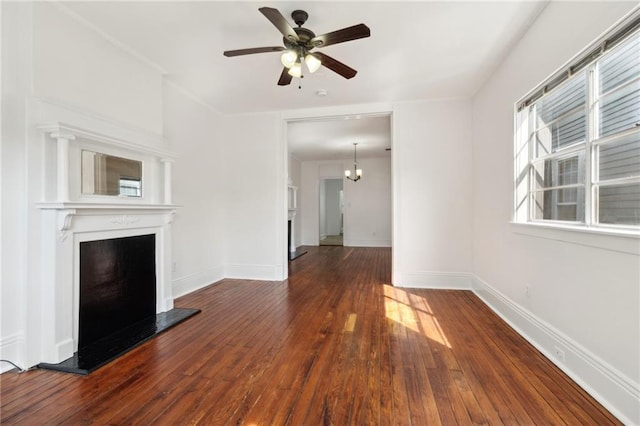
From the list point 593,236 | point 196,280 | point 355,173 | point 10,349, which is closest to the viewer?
point 593,236

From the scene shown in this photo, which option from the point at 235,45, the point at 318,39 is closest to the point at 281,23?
the point at 318,39

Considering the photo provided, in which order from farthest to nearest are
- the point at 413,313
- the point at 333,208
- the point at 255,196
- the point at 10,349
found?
the point at 333,208, the point at 255,196, the point at 413,313, the point at 10,349

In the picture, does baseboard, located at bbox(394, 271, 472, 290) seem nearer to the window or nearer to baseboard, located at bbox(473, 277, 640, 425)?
baseboard, located at bbox(473, 277, 640, 425)

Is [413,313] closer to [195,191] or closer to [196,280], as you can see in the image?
[196,280]

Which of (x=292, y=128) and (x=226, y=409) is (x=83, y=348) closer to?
(x=226, y=409)

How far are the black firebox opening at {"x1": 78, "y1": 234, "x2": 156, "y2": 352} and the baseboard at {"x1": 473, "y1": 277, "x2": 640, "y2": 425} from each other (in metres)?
Result: 3.70

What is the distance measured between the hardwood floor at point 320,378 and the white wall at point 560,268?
187 mm

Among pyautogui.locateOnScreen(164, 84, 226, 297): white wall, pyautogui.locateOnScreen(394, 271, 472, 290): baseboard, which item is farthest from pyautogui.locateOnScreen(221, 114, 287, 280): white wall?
pyautogui.locateOnScreen(394, 271, 472, 290): baseboard

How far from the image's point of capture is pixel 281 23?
6.64 feet

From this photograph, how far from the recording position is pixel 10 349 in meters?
2.11

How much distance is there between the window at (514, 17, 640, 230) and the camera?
168 centimetres

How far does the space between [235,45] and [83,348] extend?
9.89 ft

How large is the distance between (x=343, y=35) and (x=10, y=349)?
335 cm

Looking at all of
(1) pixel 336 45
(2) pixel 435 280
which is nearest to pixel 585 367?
(2) pixel 435 280
